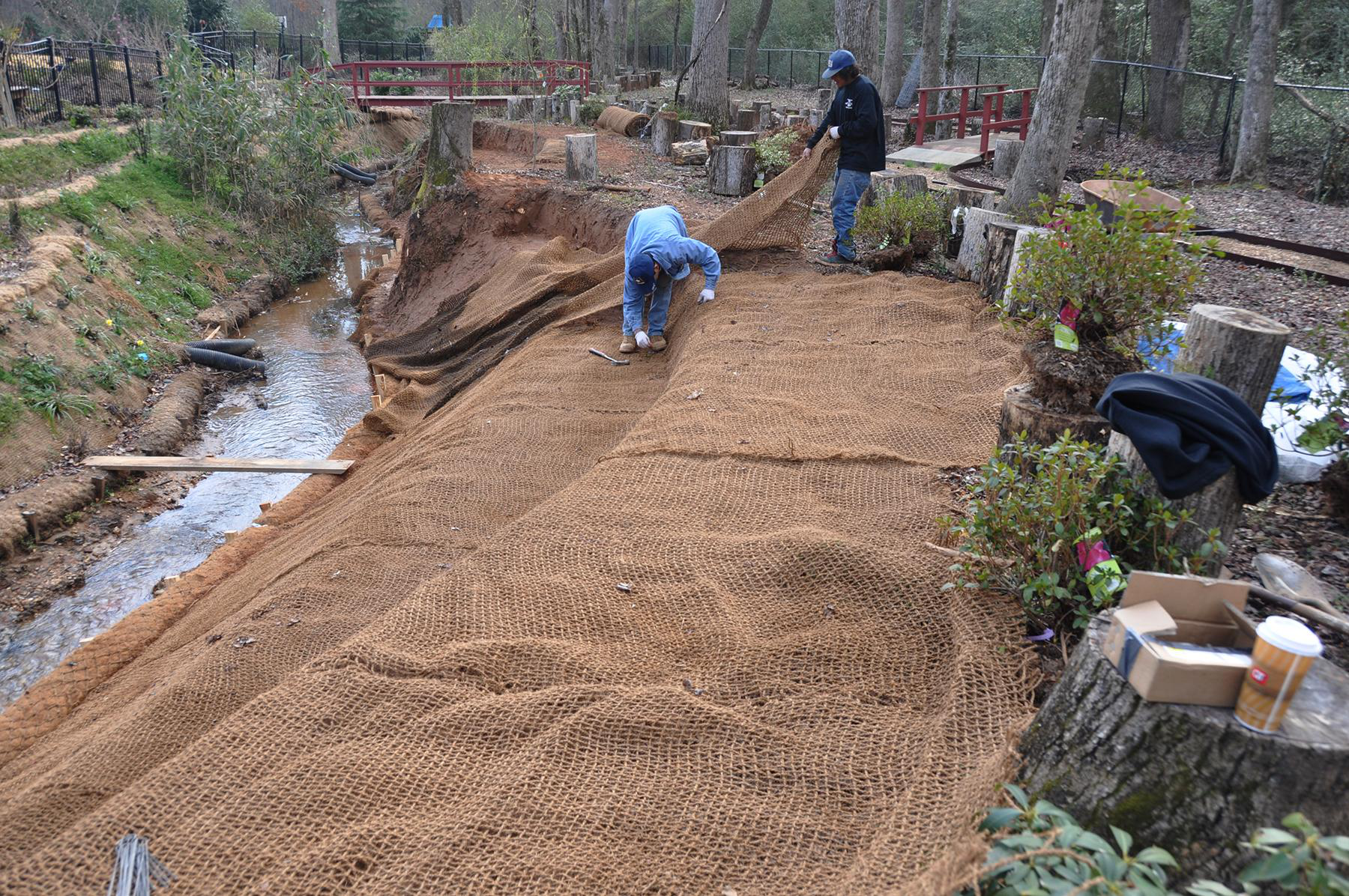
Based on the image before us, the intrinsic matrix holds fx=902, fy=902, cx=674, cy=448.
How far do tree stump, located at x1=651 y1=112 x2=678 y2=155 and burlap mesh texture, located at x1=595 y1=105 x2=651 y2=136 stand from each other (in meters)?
1.81

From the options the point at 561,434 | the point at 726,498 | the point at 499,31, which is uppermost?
the point at 499,31

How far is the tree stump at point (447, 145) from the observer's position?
13.6m

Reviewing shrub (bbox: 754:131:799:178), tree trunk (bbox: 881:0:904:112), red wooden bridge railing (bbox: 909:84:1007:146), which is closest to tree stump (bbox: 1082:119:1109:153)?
red wooden bridge railing (bbox: 909:84:1007:146)

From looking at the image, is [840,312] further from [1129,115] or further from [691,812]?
[1129,115]

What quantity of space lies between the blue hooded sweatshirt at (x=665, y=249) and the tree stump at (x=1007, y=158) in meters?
7.21

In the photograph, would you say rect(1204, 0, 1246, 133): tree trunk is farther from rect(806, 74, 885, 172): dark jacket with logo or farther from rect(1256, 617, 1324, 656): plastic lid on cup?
rect(1256, 617, 1324, 656): plastic lid on cup

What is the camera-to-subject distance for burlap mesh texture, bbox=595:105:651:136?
17.4 meters

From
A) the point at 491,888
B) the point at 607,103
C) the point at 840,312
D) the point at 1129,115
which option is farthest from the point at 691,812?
the point at 1129,115

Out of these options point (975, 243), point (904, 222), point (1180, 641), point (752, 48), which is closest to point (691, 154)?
point (904, 222)

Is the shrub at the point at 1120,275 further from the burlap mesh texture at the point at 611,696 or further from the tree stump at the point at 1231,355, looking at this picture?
the burlap mesh texture at the point at 611,696

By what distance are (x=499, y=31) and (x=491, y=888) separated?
990 inches

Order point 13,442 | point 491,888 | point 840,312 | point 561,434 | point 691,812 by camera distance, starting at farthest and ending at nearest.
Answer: point 13,442 → point 840,312 → point 561,434 → point 691,812 → point 491,888

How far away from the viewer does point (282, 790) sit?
2.70 meters

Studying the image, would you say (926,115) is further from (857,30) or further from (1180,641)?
(1180,641)
